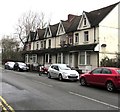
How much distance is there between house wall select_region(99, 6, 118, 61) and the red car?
1383cm

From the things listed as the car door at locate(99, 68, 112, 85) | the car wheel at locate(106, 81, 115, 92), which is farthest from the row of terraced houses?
the car wheel at locate(106, 81, 115, 92)

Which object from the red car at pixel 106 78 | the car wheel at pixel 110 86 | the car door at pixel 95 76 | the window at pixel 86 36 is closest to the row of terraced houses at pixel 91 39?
the window at pixel 86 36

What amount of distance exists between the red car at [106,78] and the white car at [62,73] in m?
3.77

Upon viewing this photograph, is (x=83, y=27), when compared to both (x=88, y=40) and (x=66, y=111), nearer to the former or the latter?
(x=88, y=40)

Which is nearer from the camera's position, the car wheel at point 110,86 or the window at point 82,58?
the car wheel at point 110,86

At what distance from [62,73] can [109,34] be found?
1313 centimetres

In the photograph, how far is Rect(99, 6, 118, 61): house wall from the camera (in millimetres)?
29281

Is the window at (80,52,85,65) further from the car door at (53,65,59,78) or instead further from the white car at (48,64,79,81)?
the car door at (53,65,59,78)

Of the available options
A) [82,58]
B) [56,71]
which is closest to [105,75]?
[56,71]

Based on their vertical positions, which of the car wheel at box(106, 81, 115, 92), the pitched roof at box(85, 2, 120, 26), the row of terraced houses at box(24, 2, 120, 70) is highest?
the pitched roof at box(85, 2, 120, 26)

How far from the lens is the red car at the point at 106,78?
43.6 feet

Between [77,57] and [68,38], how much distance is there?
427 cm

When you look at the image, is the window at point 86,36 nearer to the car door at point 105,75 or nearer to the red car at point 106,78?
the red car at point 106,78

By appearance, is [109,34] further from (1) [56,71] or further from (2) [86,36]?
(1) [56,71]
